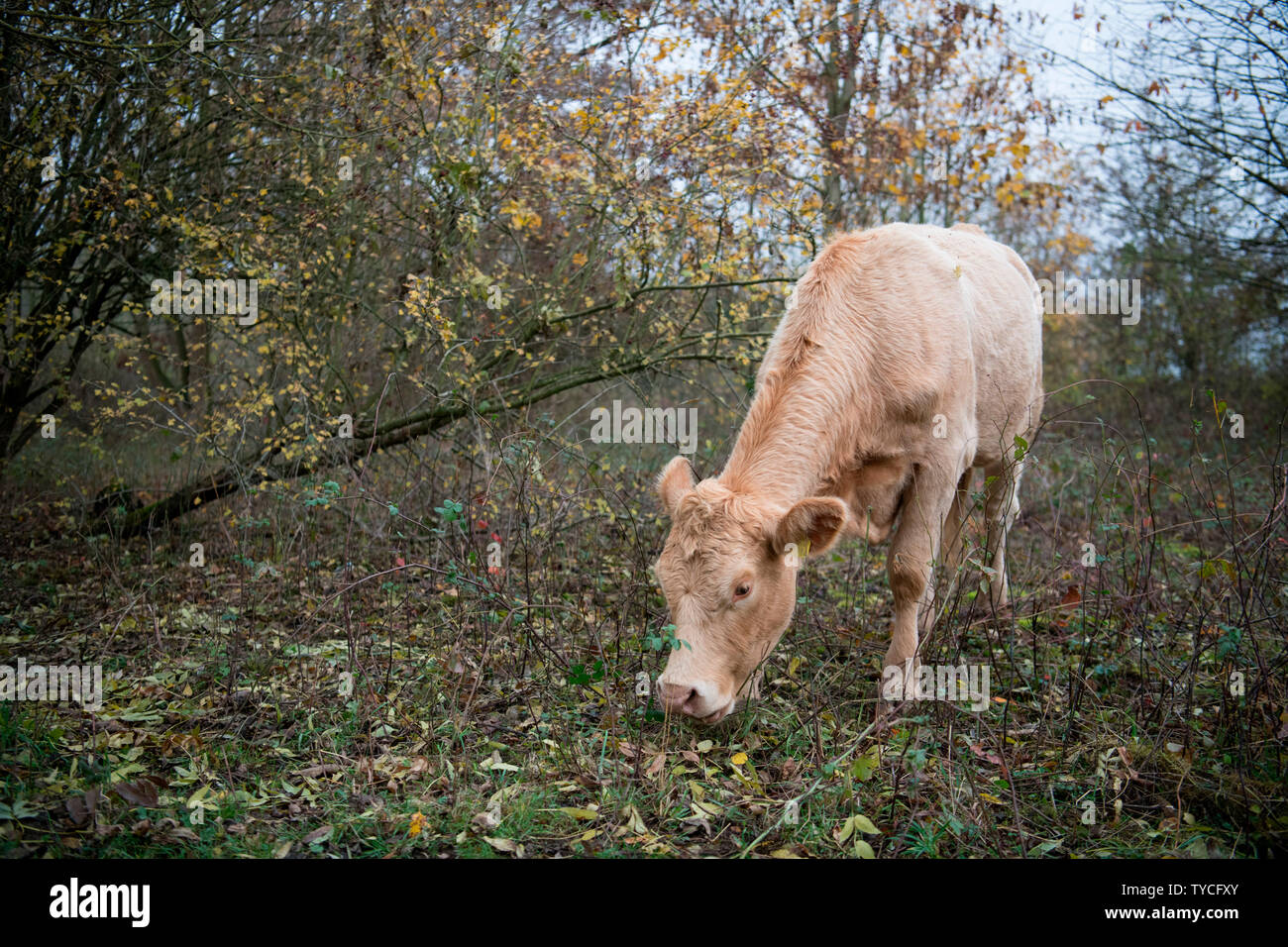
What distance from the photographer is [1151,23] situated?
9.41 meters

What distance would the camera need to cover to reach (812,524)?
158 inches

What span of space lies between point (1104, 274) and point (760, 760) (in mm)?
17769

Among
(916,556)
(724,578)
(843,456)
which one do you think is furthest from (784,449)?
(916,556)

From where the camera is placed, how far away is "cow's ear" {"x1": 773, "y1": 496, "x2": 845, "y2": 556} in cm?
394

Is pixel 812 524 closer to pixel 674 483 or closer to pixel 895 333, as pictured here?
pixel 674 483

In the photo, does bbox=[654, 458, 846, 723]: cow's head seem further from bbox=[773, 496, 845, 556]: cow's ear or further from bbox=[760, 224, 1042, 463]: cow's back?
bbox=[760, 224, 1042, 463]: cow's back

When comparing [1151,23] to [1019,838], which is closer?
[1019,838]

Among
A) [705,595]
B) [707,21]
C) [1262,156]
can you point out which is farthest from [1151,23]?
[705,595]

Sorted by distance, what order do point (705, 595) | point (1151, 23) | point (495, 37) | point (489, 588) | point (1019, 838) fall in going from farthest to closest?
point (1151, 23) → point (495, 37) → point (489, 588) → point (705, 595) → point (1019, 838)

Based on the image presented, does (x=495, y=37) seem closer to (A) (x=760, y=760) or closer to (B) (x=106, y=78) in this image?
(B) (x=106, y=78)

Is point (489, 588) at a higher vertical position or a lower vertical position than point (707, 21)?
lower

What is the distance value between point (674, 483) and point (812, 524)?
0.81 m

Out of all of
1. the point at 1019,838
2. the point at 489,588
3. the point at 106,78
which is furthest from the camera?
the point at 106,78
